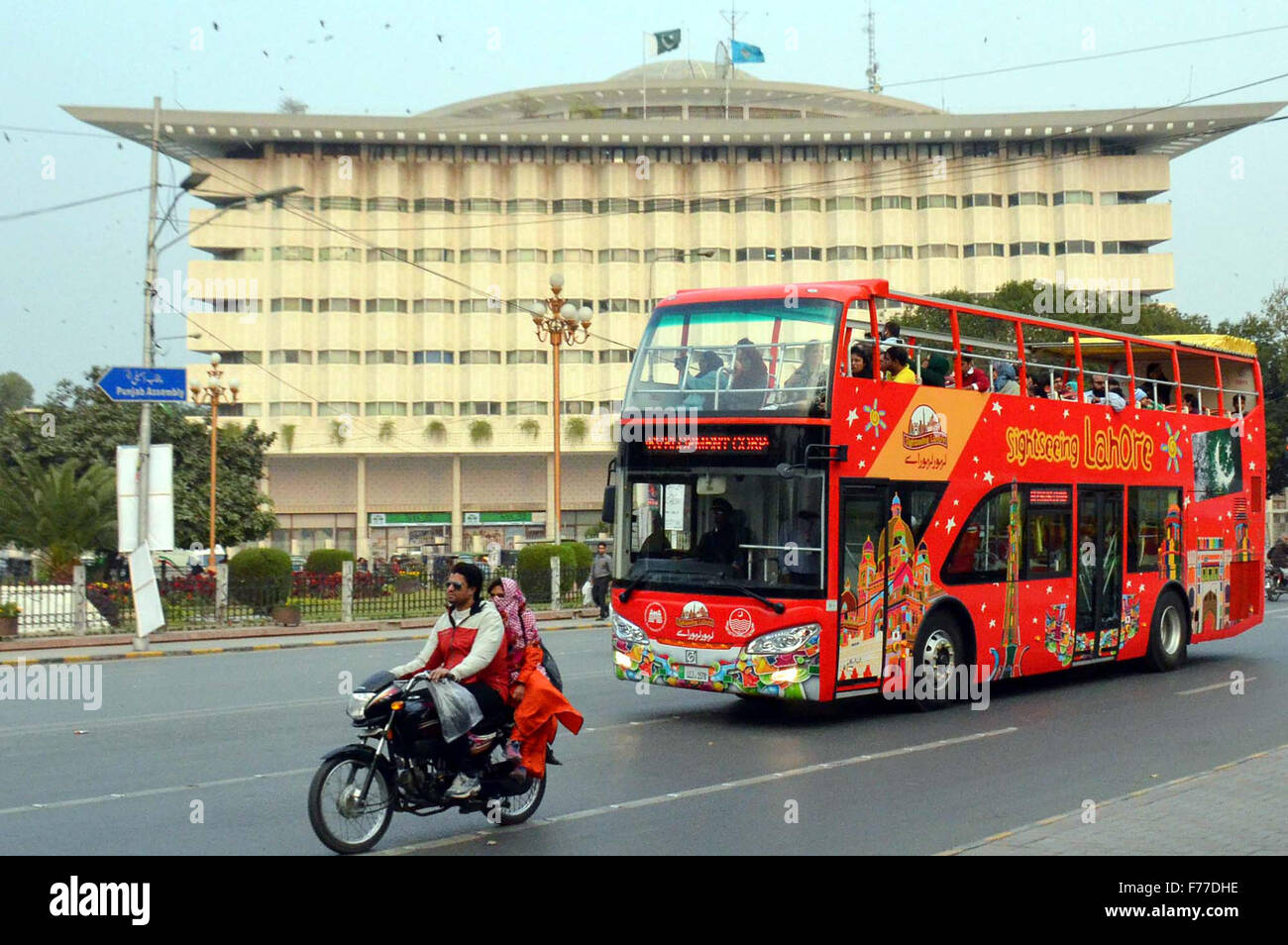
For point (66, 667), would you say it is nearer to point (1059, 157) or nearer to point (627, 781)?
point (627, 781)

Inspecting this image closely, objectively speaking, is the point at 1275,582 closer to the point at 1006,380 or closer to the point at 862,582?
the point at 1006,380

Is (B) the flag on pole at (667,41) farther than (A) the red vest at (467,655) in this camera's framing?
Yes

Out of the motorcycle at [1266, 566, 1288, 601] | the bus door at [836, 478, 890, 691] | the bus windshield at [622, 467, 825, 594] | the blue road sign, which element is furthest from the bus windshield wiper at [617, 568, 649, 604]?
the motorcycle at [1266, 566, 1288, 601]

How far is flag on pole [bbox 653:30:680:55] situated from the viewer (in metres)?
80.4

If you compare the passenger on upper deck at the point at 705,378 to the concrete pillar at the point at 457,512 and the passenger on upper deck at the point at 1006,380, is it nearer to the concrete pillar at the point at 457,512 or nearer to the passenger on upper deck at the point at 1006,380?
the passenger on upper deck at the point at 1006,380

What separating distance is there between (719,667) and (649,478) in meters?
1.89

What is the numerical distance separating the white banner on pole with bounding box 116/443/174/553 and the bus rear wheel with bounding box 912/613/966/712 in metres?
14.3

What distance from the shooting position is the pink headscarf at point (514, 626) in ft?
27.2

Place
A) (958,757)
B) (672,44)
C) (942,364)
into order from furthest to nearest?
(672,44) → (942,364) → (958,757)

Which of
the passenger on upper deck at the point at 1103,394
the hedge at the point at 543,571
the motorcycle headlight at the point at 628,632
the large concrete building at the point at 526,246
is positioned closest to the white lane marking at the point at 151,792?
the motorcycle headlight at the point at 628,632

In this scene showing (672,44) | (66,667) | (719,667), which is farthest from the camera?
(672,44)

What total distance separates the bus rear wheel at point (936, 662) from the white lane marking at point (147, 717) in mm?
6205

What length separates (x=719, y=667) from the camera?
40.6 feet
